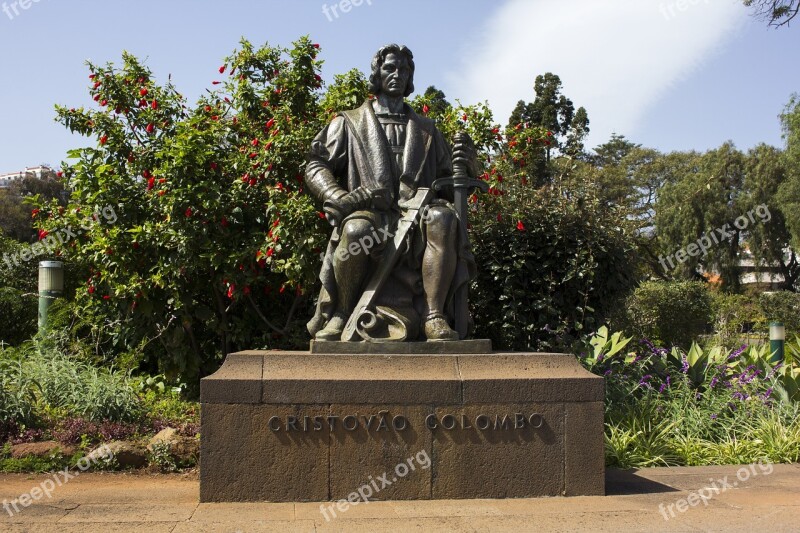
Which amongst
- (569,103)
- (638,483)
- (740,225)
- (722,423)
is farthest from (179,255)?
(740,225)

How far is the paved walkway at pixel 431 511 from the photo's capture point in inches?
A: 172

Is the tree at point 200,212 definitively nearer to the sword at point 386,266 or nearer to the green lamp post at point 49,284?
the green lamp post at point 49,284

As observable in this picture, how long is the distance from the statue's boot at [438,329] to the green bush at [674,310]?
475 inches

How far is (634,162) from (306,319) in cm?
3943

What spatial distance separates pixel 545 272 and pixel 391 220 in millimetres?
3648

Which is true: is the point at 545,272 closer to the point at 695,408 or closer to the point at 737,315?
the point at 695,408

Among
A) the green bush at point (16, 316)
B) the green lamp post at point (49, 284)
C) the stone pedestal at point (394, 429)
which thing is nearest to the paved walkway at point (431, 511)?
the stone pedestal at point (394, 429)

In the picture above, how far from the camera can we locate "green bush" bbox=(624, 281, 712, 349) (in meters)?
17.6

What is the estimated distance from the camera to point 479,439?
521 cm

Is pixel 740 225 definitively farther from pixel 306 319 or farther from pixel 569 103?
pixel 306 319

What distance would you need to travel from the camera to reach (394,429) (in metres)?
5.16

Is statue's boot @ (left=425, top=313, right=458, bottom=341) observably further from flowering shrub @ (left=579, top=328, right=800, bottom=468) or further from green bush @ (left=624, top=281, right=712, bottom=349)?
green bush @ (left=624, top=281, right=712, bottom=349)

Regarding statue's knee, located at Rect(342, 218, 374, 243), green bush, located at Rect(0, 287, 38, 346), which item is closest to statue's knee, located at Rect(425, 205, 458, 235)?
statue's knee, located at Rect(342, 218, 374, 243)

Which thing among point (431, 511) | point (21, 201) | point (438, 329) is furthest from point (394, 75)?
point (21, 201)
